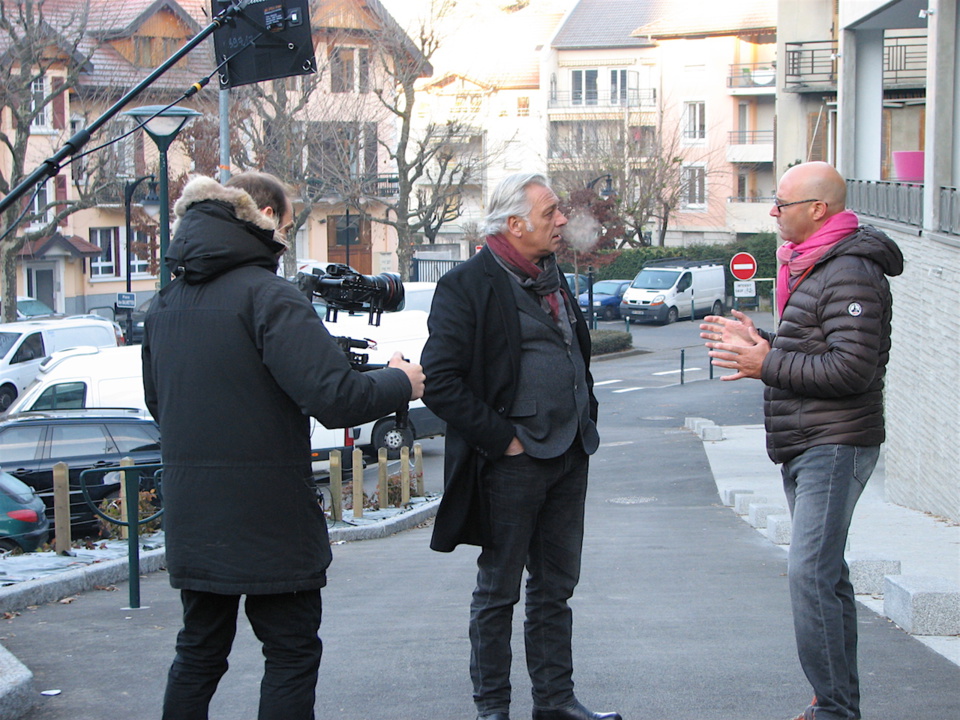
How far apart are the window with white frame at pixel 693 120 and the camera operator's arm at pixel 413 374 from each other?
2298 inches

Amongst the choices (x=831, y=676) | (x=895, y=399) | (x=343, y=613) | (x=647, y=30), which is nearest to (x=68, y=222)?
(x=647, y=30)

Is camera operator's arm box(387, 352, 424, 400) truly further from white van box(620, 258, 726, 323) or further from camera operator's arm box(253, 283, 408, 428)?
white van box(620, 258, 726, 323)

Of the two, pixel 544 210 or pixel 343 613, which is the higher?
pixel 544 210

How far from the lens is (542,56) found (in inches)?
2655

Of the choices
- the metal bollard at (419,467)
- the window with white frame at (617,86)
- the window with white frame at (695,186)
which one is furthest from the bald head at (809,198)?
the window with white frame at (617,86)

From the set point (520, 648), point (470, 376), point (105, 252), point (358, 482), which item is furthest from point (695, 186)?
point (470, 376)

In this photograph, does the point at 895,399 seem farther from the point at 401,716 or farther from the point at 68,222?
the point at 68,222

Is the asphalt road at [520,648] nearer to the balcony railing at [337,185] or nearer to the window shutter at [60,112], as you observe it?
the balcony railing at [337,185]

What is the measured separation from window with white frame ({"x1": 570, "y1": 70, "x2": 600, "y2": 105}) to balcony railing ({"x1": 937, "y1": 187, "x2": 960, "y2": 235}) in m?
54.5

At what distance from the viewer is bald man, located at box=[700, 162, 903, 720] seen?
3.72 metres

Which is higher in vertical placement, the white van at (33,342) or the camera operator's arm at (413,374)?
the camera operator's arm at (413,374)

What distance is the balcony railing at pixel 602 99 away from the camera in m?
61.7

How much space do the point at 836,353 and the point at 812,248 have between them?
39 cm

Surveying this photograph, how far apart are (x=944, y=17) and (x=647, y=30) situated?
5072cm
